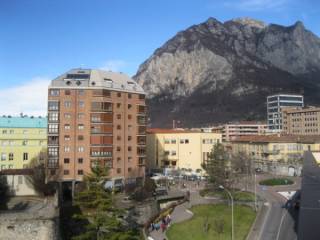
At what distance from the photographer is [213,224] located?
52906mm

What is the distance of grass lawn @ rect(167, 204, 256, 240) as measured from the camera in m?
49.5

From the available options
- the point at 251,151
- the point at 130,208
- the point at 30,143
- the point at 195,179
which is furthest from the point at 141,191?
the point at 251,151

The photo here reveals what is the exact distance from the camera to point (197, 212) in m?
60.3

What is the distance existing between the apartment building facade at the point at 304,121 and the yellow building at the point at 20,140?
137512 mm

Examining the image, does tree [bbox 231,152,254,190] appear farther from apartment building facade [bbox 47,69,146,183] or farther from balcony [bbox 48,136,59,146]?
balcony [bbox 48,136,59,146]

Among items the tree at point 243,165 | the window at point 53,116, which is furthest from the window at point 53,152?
the tree at point 243,165

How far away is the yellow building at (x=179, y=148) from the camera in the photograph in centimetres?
10762

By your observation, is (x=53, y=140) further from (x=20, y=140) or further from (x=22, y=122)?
(x=22, y=122)

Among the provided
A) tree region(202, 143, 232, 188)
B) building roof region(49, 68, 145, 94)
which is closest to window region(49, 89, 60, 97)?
building roof region(49, 68, 145, 94)

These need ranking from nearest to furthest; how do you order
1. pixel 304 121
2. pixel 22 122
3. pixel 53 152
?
1. pixel 53 152
2. pixel 22 122
3. pixel 304 121

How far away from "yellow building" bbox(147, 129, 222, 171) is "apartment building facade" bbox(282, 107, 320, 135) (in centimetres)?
9200

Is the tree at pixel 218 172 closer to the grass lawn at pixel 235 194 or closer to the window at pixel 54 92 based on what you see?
the grass lawn at pixel 235 194

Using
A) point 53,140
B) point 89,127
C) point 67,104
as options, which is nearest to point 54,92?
point 67,104

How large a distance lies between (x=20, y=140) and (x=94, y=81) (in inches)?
779
